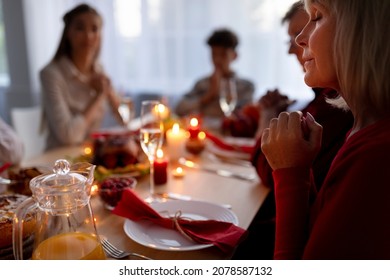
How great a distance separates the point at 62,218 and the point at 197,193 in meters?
0.46

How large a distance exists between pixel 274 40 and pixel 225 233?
7.32 ft

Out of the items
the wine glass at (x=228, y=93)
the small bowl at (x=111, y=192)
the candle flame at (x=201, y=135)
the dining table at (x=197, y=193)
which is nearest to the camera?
the dining table at (x=197, y=193)

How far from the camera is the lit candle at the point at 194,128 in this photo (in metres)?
1.45

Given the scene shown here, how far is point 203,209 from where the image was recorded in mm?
926

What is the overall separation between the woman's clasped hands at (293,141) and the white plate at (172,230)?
0.21 m

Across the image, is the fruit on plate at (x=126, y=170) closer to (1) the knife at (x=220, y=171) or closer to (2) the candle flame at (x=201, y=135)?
(1) the knife at (x=220, y=171)

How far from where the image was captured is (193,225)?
2.68ft

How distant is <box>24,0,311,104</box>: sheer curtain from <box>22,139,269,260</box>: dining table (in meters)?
1.60

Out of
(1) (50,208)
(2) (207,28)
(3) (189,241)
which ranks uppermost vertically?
(2) (207,28)

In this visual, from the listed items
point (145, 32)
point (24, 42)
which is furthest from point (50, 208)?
point (24, 42)

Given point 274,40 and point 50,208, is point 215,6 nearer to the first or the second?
point 274,40

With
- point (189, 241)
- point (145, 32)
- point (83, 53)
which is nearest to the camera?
point (189, 241)

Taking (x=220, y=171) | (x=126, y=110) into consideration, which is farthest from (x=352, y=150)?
(x=126, y=110)

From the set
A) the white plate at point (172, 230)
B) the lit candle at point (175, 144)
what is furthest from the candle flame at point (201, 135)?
the white plate at point (172, 230)
